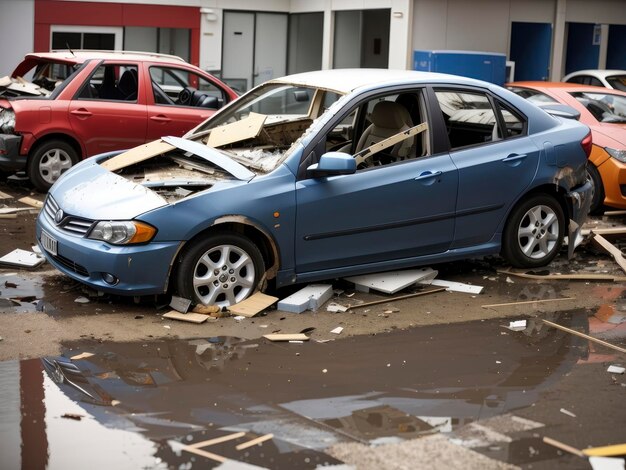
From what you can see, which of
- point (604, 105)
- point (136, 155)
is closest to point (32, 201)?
point (136, 155)

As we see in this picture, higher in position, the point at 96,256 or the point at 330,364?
the point at 96,256

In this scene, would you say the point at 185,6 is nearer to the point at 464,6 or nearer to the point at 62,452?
the point at 464,6

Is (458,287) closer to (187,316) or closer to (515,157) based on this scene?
(515,157)

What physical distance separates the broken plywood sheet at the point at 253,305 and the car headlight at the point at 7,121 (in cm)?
575

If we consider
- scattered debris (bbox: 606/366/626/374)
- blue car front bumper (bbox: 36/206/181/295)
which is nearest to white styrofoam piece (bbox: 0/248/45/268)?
blue car front bumper (bbox: 36/206/181/295)

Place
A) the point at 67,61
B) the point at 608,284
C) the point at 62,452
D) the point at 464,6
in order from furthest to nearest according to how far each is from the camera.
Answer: the point at 464,6 → the point at 67,61 → the point at 608,284 → the point at 62,452

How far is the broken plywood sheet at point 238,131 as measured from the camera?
28.2ft

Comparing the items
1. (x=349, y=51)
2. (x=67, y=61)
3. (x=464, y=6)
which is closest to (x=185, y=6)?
(x=349, y=51)

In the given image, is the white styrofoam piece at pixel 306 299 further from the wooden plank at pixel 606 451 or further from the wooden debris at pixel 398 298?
the wooden plank at pixel 606 451

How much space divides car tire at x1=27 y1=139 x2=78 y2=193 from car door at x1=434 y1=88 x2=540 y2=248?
18.4 feet

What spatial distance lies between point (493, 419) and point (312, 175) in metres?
2.83

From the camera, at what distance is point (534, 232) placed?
29.8 ft

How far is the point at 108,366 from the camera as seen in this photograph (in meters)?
6.34

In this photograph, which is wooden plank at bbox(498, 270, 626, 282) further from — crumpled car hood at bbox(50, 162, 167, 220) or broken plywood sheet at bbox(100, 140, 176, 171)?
crumpled car hood at bbox(50, 162, 167, 220)
